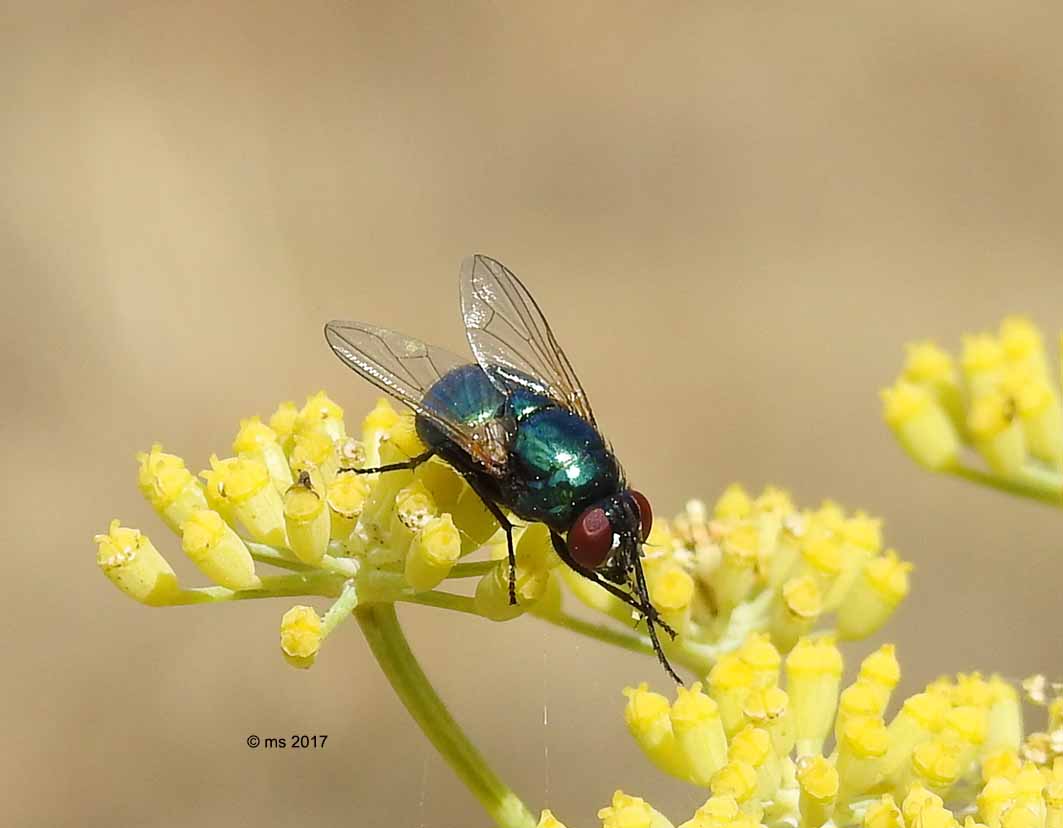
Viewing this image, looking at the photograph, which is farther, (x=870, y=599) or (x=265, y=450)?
(x=870, y=599)

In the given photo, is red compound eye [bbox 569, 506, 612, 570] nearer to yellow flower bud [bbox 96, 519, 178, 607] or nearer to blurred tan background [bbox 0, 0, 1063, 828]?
yellow flower bud [bbox 96, 519, 178, 607]

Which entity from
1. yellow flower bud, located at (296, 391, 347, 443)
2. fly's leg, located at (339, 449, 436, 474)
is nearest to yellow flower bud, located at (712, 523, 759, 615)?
fly's leg, located at (339, 449, 436, 474)

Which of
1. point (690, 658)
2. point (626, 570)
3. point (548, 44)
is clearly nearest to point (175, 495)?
point (626, 570)

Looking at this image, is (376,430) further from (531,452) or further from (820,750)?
(820,750)

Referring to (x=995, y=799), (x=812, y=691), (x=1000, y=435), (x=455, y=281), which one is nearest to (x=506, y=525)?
(x=812, y=691)

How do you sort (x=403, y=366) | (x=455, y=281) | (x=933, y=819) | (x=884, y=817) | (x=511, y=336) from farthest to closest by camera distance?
(x=455, y=281)
(x=511, y=336)
(x=403, y=366)
(x=884, y=817)
(x=933, y=819)

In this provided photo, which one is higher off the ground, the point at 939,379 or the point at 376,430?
the point at 376,430

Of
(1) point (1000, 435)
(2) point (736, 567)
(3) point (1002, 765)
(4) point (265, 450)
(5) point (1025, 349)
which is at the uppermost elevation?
(4) point (265, 450)

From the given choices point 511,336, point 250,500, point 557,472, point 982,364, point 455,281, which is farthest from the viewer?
point 455,281
